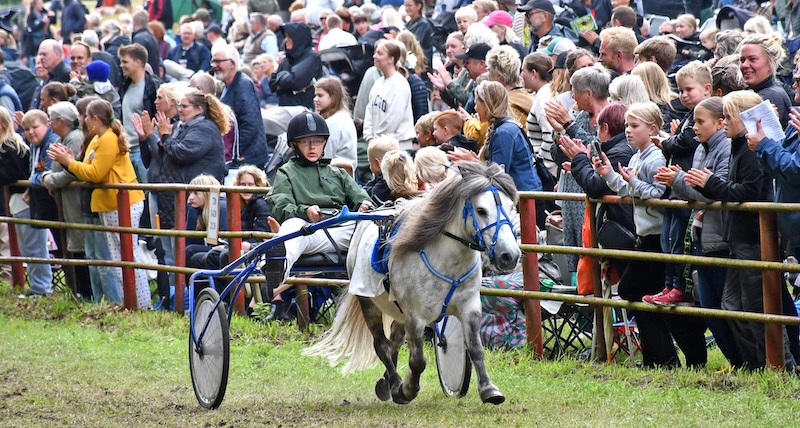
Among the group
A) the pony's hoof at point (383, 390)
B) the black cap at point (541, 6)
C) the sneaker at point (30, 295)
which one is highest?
the black cap at point (541, 6)

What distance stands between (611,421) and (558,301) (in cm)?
252

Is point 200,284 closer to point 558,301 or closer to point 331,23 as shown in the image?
point 558,301

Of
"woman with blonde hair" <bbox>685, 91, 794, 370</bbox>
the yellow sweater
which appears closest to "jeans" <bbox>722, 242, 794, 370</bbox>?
"woman with blonde hair" <bbox>685, 91, 794, 370</bbox>

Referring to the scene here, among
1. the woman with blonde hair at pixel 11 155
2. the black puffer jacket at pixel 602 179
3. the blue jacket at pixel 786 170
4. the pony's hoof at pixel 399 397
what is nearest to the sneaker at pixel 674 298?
the black puffer jacket at pixel 602 179

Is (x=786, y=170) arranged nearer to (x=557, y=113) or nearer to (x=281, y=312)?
(x=557, y=113)

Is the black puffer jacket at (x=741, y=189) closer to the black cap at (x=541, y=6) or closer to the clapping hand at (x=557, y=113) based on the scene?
the clapping hand at (x=557, y=113)

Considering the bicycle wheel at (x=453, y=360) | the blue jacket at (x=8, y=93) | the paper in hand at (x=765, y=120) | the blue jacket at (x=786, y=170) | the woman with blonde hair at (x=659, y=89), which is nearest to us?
the blue jacket at (x=786, y=170)

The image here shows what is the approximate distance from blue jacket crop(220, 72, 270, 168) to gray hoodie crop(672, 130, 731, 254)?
22.9ft

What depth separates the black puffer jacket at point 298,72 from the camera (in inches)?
635

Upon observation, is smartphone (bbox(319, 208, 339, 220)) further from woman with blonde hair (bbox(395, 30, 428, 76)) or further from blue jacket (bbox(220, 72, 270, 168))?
woman with blonde hair (bbox(395, 30, 428, 76))

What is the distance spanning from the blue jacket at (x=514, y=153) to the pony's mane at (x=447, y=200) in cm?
266

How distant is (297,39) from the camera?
16.5m

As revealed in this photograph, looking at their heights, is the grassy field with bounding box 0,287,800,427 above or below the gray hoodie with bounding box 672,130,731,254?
below

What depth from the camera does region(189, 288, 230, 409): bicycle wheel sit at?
339 inches
